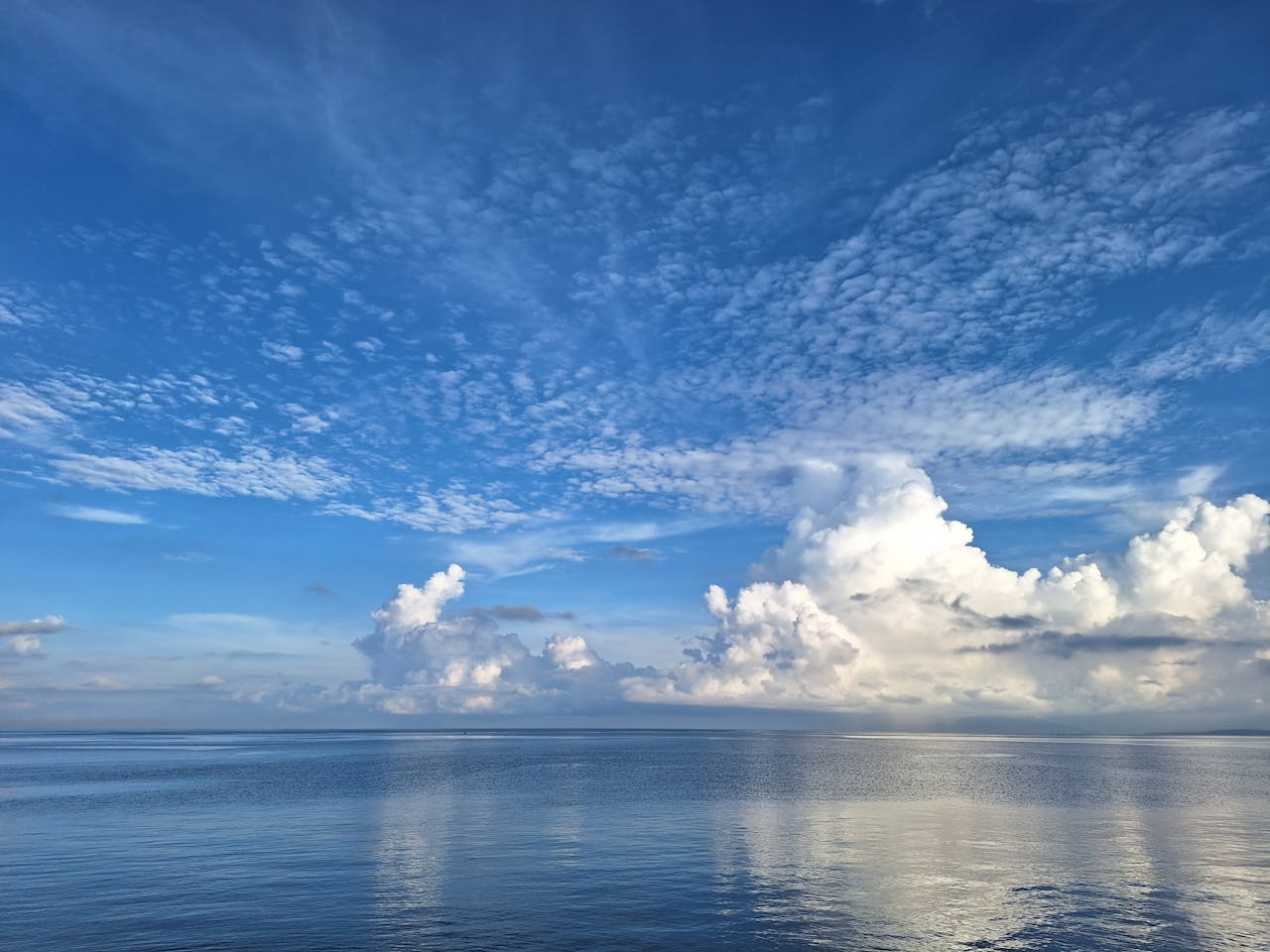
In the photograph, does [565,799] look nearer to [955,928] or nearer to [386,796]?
[386,796]

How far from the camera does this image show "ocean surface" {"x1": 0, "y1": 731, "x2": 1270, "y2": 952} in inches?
1624

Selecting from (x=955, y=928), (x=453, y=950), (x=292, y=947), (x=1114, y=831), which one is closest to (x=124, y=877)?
(x=292, y=947)

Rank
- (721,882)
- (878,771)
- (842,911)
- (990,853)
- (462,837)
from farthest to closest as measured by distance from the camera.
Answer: (878,771)
(462,837)
(990,853)
(721,882)
(842,911)

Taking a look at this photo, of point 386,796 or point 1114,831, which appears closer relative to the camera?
point 1114,831

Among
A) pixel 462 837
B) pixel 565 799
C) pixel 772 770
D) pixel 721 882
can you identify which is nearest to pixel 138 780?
pixel 565 799

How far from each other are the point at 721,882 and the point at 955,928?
50.2 ft

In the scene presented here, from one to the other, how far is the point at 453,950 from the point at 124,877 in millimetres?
28636

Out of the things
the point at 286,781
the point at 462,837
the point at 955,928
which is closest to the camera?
the point at 955,928

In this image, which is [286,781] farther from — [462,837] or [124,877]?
[124,877]

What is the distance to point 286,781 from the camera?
5157 inches

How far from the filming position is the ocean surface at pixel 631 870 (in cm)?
4125

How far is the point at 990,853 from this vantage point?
204 feet

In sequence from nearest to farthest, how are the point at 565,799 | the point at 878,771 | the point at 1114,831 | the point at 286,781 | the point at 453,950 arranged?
the point at 453,950, the point at 1114,831, the point at 565,799, the point at 286,781, the point at 878,771

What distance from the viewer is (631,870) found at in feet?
184
